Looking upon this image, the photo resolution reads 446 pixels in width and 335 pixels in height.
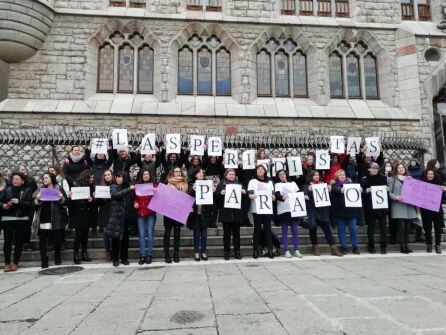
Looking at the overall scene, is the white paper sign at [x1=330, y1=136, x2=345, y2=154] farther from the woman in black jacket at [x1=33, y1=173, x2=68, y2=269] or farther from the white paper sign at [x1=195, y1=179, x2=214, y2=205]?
the woman in black jacket at [x1=33, y1=173, x2=68, y2=269]

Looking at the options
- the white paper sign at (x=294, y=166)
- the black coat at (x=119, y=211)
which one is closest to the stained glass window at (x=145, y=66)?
the white paper sign at (x=294, y=166)

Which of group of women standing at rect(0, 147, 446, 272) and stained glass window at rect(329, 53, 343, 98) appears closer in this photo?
group of women standing at rect(0, 147, 446, 272)

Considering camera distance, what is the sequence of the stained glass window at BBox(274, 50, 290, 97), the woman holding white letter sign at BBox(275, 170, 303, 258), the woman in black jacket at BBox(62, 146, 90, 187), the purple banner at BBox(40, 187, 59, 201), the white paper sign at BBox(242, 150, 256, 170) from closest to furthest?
the purple banner at BBox(40, 187, 59, 201), the woman holding white letter sign at BBox(275, 170, 303, 258), the white paper sign at BBox(242, 150, 256, 170), the woman in black jacket at BBox(62, 146, 90, 187), the stained glass window at BBox(274, 50, 290, 97)

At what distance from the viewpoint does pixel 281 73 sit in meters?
14.9

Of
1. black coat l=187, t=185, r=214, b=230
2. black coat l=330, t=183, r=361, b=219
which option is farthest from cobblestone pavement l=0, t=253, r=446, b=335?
black coat l=330, t=183, r=361, b=219

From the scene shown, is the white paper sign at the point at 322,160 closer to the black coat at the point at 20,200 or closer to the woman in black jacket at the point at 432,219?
the woman in black jacket at the point at 432,219

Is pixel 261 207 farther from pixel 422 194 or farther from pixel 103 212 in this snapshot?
pixel 422 194

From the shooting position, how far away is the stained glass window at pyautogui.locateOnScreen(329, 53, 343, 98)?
49.2 ft

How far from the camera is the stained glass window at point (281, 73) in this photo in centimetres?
1476

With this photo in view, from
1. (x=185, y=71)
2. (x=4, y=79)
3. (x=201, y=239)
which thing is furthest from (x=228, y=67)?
(x=201, y=239)

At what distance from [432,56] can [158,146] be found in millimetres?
13125

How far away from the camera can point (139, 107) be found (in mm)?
13172

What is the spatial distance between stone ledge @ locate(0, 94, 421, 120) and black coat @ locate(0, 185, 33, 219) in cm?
687

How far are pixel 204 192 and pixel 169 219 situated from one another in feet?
2.77
